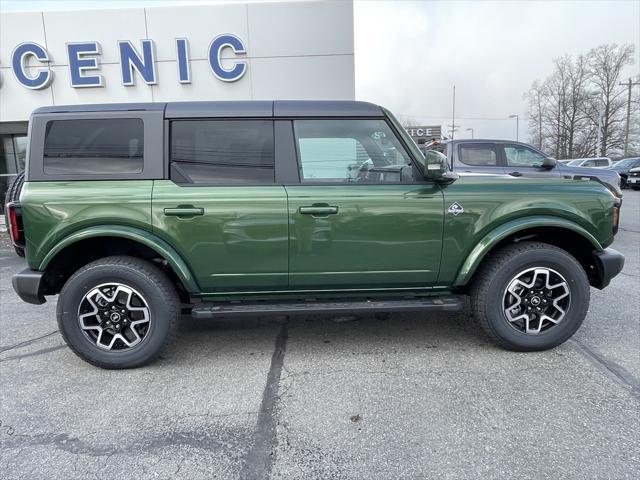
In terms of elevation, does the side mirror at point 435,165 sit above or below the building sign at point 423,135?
below

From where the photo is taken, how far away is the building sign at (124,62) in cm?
934

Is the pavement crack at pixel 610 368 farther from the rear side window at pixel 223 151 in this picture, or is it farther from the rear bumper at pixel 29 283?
the rear bumper at pixel 29 283

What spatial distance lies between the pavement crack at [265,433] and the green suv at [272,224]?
49cm

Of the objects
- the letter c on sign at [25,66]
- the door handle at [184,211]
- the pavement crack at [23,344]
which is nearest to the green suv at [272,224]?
the door handle at [184,211]

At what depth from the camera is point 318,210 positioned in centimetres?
305

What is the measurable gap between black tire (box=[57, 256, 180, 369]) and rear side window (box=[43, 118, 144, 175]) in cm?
70

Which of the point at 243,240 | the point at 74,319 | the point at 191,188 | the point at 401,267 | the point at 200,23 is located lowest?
the point at 74,319

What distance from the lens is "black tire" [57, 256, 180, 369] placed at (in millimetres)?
3025

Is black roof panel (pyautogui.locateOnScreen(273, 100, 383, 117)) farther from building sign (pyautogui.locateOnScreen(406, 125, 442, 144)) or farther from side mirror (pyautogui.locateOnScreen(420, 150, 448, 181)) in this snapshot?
building sign (pyautogui.locateOnScreen(406, 125, 442, 144))

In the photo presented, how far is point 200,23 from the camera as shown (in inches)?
368

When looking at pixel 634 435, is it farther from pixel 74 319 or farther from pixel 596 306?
pixel 74 319

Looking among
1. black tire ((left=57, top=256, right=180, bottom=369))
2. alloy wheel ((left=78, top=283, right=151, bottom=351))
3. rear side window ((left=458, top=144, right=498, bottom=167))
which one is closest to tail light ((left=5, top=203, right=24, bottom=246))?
black tire ((left=57, top=256, right=180, bottom=369))

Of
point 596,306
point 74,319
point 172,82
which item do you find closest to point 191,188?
point 74,319

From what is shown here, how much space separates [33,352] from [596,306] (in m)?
5.46
